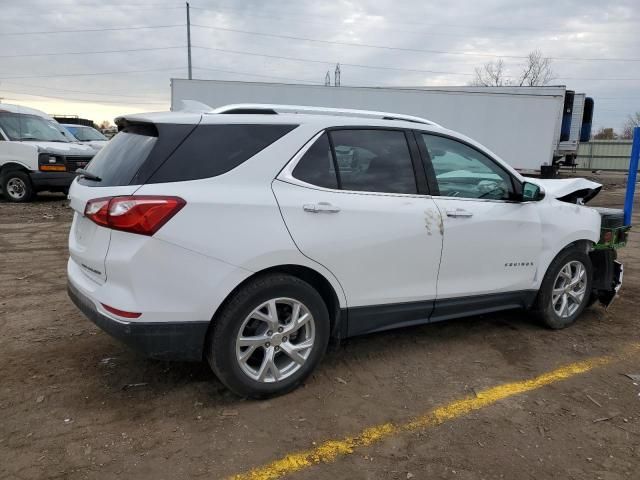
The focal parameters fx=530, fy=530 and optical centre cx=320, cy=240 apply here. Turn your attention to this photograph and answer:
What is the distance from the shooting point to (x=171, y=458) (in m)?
2.71

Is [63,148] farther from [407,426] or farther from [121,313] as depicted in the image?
[407,426]

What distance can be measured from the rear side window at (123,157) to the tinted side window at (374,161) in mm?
1164

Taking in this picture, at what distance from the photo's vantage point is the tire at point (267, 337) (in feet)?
9.92

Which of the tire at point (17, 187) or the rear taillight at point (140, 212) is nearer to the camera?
the rear taillight at point (140, 212)

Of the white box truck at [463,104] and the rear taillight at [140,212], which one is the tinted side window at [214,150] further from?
the white box truck at [463,104]

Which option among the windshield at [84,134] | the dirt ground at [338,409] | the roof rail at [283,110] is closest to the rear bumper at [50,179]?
the windshield at [84,134]

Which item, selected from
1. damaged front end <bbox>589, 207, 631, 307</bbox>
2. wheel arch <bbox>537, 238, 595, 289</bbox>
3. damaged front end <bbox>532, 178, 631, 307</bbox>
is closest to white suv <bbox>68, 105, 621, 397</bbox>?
wheel arch <bbox>537, 238, 595, 289</bbox>

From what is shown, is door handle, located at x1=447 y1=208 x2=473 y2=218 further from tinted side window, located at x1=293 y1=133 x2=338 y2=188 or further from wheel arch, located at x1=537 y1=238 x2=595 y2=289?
wheel arch, located at x1=537 y1=238 x2=595 y2=289

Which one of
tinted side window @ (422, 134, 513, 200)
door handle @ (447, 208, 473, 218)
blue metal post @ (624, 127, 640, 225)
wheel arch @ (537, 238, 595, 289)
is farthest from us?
blue metal post @ (624, 127, 640, 225)

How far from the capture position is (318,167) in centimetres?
334

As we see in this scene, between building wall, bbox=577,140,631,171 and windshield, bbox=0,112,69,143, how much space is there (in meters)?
29.7

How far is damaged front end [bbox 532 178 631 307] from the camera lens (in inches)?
191

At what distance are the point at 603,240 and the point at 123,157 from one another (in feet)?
13.8

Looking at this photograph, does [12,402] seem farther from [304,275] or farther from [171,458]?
[304,275]
